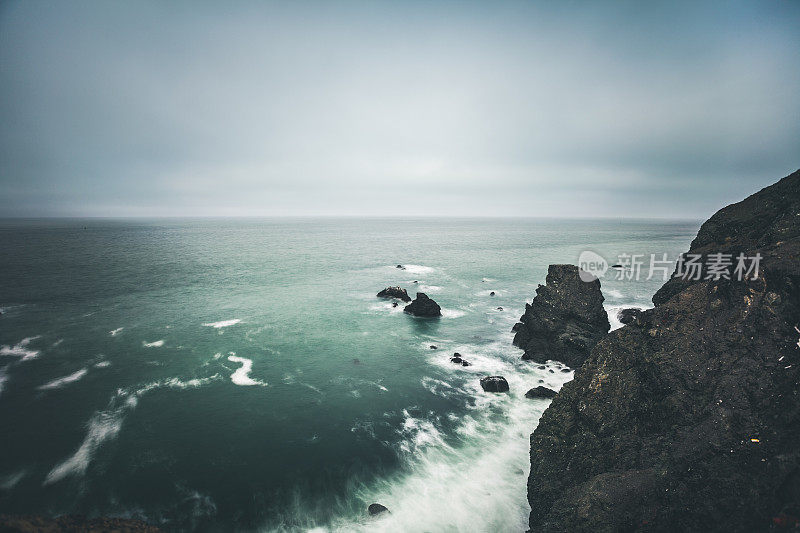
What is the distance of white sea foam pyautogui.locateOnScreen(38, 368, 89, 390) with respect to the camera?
29402 millimetres

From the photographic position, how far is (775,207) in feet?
66.4

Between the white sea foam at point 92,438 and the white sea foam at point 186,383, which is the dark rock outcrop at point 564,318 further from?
the white sea foam at point 92,438

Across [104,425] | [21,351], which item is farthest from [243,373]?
[21,351]

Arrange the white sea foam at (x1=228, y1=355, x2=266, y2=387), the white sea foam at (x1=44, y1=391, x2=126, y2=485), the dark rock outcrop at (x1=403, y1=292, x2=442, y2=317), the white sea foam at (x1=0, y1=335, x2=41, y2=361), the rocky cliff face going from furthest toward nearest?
the dark rock outcrop at (x1=403, y1=292, x2=442, y2=317) → the white sea foam at (x1=0, y1=335, x2=41, y2=361) → the white sea foam at (x1=228, y1=355, x2=266, y2=387) → the white sea foam at (x1=44, y1=391, x2=126, y2=485) → the rocky cliff face

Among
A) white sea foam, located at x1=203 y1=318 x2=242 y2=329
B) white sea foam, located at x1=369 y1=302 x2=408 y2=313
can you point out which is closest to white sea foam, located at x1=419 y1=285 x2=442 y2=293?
white sea foam, located at x1=369 y1=302 x2=408 y2=313

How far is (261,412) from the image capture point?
2736 cm

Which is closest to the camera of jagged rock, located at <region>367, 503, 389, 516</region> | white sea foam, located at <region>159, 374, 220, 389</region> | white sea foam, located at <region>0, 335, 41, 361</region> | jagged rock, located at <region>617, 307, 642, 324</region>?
jagged rock, located at <region>367, 503, 389, 516</region>

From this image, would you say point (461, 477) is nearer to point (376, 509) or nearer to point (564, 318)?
point (376, 509)

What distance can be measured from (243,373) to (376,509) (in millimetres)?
21435

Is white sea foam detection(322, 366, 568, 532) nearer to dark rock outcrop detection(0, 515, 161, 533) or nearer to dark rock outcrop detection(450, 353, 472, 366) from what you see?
dark rock outcrop detection(450, 353, 472, 366)

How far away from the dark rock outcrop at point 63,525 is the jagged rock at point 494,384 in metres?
25.7

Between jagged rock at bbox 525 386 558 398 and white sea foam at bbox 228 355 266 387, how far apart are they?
→ 2603 centimetres

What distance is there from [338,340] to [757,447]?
125 feet

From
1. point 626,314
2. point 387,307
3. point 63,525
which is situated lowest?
point 387,307
